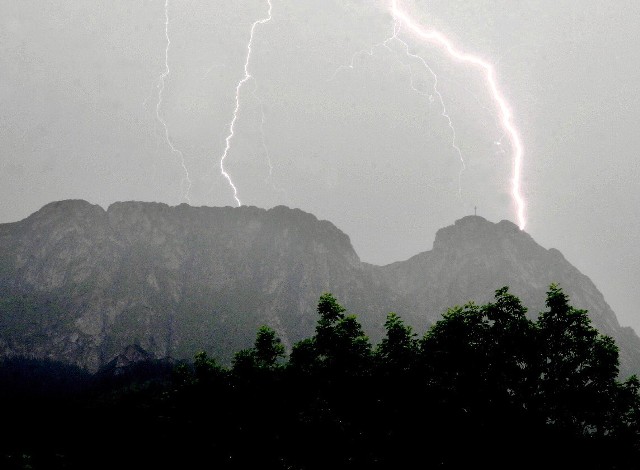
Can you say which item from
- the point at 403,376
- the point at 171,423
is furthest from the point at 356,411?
the point at 171,423

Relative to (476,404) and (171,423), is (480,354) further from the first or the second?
(171,423)

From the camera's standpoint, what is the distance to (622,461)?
19766 mm

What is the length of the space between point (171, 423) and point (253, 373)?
7891 mm

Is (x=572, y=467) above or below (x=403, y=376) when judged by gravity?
below

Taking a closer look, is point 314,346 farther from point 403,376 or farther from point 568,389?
point 568,389

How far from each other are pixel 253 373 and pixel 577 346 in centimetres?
1943

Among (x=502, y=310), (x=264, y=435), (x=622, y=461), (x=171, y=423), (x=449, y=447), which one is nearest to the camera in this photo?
(x=622, y=461)

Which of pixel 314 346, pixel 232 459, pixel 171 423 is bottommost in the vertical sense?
pixel 232 459

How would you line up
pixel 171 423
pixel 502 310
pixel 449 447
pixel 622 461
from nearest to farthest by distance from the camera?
pixel 622 461 → pixel 449 447 → pixel 502 310 → pixel 171 423

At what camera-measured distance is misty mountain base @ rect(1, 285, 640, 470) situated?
20.3m

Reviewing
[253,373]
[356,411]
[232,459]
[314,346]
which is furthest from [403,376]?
[232,459]

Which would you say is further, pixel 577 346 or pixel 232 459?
pixel 232 459

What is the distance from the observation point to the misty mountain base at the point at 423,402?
66.6 feet

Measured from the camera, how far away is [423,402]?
873 inches
